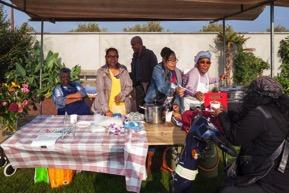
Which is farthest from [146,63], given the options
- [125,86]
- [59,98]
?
[59,98]

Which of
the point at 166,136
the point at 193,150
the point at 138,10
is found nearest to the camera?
the point at 193,150

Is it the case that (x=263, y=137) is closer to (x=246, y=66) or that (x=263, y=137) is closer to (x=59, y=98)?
(x=59, y=98)

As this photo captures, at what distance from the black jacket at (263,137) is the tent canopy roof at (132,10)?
2024mm

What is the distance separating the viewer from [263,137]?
2.91m

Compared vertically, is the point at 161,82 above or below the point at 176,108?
above

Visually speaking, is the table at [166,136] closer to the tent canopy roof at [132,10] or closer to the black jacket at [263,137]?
the black jacket at [263,137]

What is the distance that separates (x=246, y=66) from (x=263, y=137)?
10709 mm

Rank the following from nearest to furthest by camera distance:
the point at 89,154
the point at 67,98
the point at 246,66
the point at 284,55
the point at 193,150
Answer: the point at 193,150, the point at 89,154, the point at 67,98, the point at 246,66, the point at 284,55

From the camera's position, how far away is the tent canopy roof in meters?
5.36

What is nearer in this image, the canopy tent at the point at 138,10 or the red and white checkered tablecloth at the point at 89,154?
the red and white checkered tablecloth at the point at 89,154

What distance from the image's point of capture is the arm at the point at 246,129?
2885 mm

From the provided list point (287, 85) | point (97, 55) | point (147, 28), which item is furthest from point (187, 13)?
point (147, 28)

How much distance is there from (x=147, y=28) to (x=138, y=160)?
24.0 metres

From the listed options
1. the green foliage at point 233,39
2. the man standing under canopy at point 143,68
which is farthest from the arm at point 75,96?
the green foliage at point 233,39
